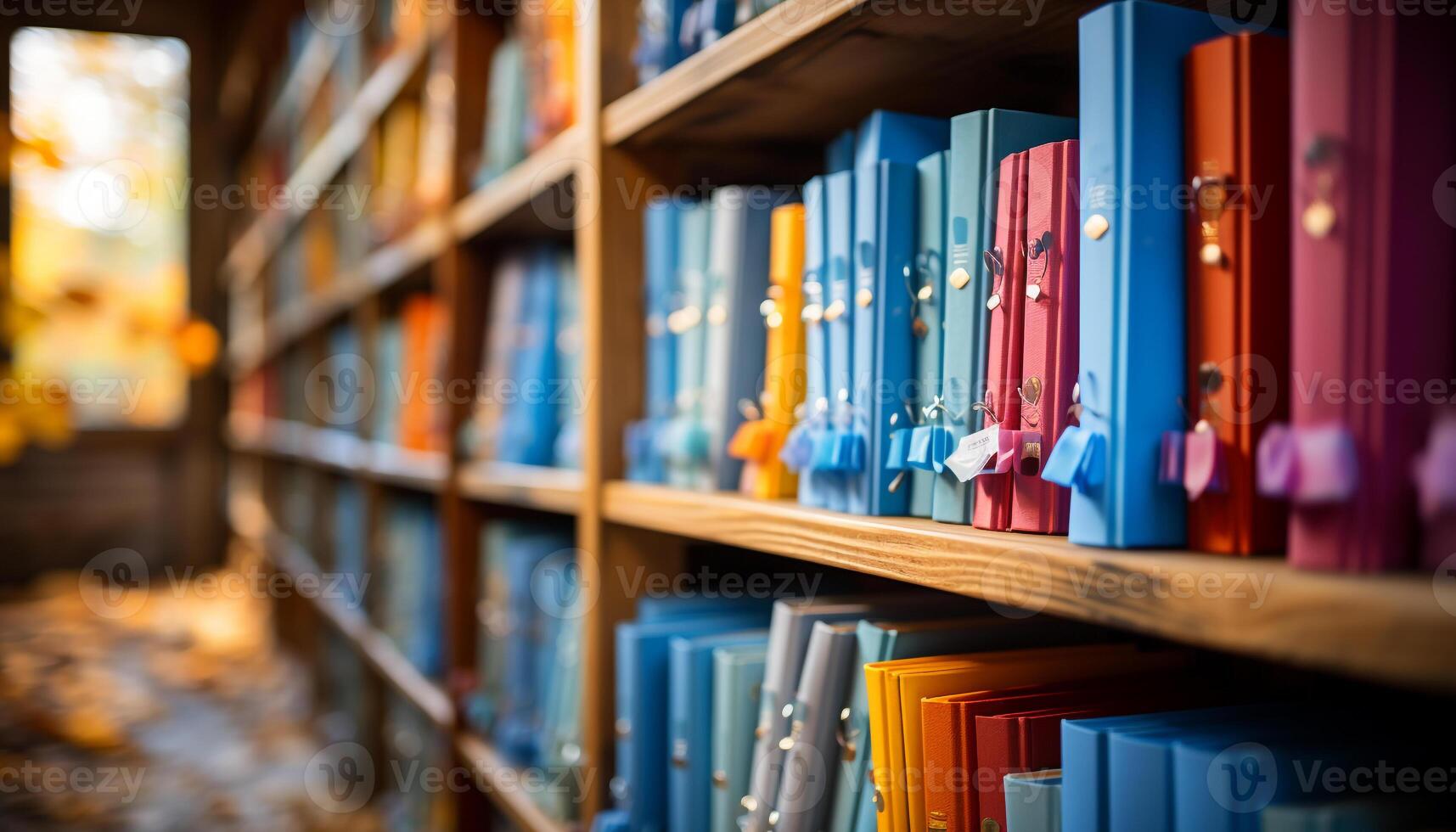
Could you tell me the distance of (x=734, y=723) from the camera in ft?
3.13

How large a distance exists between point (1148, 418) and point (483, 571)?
1.32m

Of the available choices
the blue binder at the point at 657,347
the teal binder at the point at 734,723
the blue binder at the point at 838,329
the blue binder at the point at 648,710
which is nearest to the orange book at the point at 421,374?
the blue binder at the point at 657,347

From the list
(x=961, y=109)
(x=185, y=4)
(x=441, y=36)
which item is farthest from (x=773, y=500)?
(x=185, y=4)

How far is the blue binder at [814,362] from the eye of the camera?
87cm

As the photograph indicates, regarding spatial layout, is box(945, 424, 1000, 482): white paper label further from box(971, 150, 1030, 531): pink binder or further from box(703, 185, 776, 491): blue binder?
box(703, 185, 776, 491): blue binder

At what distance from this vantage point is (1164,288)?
560 mm

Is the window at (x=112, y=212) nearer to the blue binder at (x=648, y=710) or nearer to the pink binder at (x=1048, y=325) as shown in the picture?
the blue binder at (x=648, y=710)

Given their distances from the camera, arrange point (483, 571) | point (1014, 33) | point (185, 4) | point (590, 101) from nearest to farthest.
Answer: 1. point (1014, 33)
2. point (590, 101)
3. point (483, 571)
4. point (185, 4)

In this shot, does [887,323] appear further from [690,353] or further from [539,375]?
[539,375]

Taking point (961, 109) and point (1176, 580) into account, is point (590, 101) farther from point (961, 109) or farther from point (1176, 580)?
point (1176, 580)

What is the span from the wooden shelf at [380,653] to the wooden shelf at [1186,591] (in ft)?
3.67

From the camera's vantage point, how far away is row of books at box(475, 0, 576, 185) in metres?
1.37

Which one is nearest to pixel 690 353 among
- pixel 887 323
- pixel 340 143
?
pixel 887 323

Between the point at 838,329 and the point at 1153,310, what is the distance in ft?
Answer: 1.07
